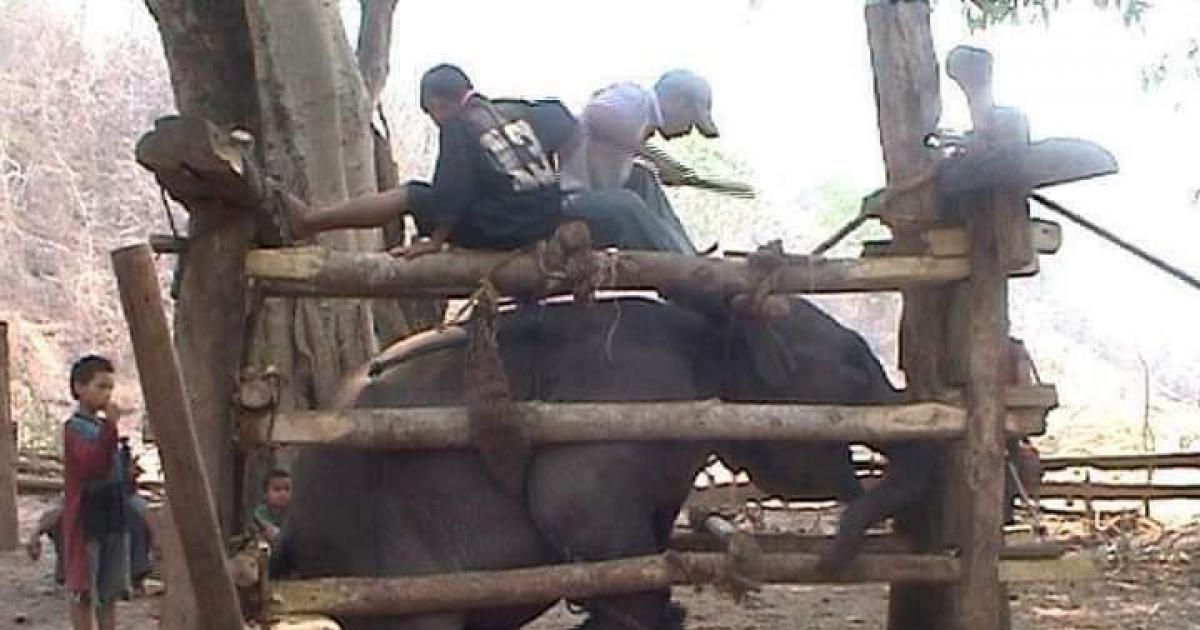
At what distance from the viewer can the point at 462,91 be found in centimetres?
508

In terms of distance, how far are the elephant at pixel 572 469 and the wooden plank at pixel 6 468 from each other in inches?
270

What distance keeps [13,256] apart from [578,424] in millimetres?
22382

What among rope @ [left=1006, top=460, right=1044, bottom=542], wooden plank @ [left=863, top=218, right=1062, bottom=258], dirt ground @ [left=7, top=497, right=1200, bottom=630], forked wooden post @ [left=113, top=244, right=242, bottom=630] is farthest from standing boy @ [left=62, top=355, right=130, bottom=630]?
rope @ [left=1006, top=460, right=1044, bottom=542]

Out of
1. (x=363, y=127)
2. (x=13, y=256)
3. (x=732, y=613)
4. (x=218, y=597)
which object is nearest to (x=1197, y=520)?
(x=732, y=613)

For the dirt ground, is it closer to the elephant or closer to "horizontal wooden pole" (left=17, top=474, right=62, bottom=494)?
"horizontal wooden pole" (left=17, top=474, right=62, bottom=494)

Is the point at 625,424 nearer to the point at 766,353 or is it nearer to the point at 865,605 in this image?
the point at 766,353

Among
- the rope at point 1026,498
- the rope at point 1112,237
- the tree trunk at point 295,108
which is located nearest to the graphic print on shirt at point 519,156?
the rope at point 1112,237

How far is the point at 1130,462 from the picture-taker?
12.4 m

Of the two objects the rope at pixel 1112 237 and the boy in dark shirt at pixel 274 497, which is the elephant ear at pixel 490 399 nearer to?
→ the rope at pixel 1112 237

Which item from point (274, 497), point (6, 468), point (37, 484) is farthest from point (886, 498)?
point (37, 484)

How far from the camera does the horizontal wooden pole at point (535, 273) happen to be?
189 inches

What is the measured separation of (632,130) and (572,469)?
1.39m

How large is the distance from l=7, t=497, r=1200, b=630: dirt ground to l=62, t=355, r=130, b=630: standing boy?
1808mm

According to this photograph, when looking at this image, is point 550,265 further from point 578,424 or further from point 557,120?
point 557,120
